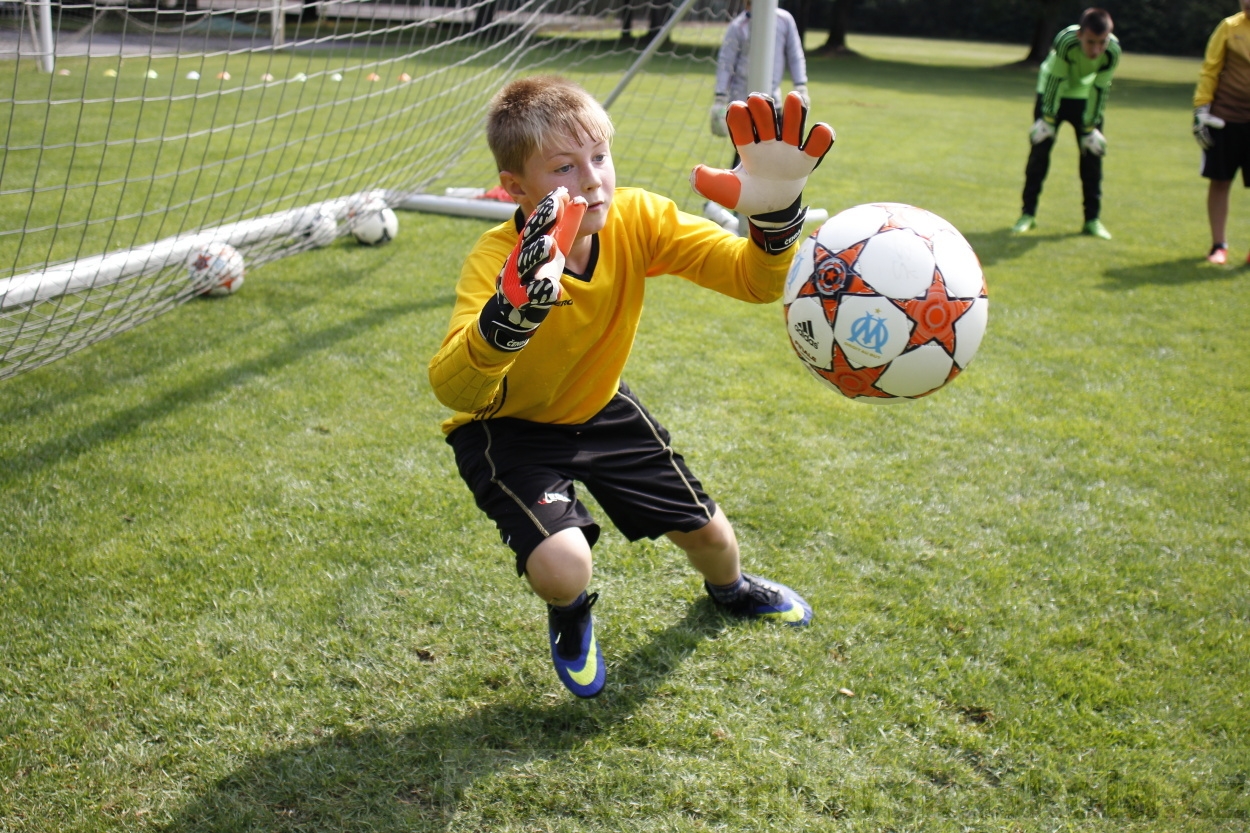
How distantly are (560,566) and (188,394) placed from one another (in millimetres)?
2638

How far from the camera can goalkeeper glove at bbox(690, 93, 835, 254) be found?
84.2 inches

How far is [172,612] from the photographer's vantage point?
8.92ft

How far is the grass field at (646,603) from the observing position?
7.02 ft

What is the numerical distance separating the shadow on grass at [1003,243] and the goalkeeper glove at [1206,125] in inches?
44.2

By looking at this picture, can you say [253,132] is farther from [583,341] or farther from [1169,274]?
[1169,274]

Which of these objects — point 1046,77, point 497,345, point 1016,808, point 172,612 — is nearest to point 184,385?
point 172,612

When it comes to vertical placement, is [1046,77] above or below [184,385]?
above

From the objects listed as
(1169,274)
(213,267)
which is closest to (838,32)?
(1169,274)

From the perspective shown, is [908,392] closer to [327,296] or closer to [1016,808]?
[1016,808]

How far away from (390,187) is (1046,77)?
199 inches

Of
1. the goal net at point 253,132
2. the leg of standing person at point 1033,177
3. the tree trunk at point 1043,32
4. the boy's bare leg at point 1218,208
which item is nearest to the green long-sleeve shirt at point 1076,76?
the leg of standing person at point 1033,177

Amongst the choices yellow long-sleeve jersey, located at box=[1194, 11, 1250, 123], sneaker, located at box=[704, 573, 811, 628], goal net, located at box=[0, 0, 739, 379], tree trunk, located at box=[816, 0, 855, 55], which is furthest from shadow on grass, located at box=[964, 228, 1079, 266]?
tree trunk, located at box=[816, 0, 855, 55]

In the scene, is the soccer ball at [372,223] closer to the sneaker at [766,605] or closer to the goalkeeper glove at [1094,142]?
the sneaker at [766,605]

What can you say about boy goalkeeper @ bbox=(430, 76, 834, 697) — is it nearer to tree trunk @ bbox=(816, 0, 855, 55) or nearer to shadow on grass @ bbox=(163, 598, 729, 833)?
shadow on grass @ bbox=(163, 598, 729, 833)
